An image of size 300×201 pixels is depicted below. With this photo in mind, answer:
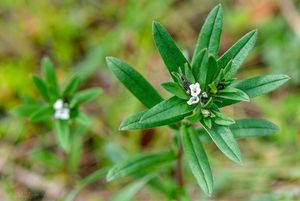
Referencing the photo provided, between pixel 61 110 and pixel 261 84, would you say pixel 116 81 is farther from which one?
pixel 261 84

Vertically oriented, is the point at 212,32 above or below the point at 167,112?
above

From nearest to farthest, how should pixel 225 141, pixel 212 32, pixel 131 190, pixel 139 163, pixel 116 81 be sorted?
pixel 225 141 → pixel 212 32 → pixel 139 163 → pixel 131 190 → pixel 116 81

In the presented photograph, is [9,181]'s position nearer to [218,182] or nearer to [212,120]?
[218,182]

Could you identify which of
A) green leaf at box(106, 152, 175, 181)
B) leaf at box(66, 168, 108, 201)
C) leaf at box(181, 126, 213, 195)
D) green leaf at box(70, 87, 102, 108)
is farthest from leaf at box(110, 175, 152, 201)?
leaf at box(181, 126, 213, 195)

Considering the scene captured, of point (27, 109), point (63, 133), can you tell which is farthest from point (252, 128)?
point (27, 109)

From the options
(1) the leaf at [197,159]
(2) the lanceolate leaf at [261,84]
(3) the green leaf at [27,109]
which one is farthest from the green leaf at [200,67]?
(3) the green leaf at [27,109]

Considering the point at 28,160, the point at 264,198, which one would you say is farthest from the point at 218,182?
the point at 28,160
